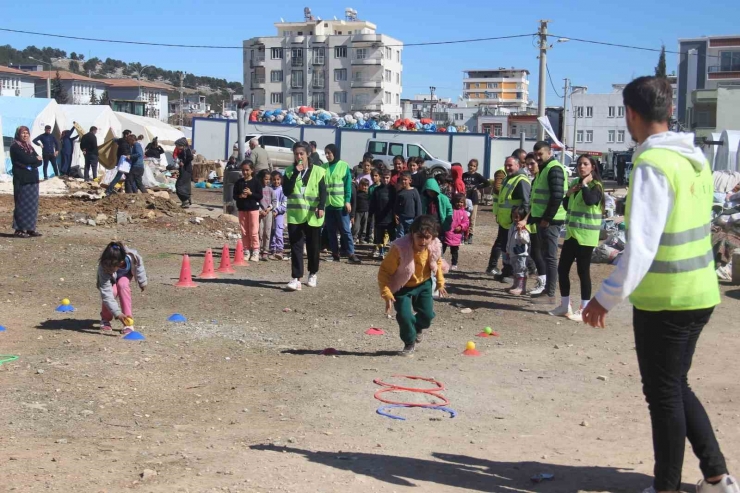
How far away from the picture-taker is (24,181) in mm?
15477

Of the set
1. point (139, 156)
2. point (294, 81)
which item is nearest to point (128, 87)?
point (294, 81)

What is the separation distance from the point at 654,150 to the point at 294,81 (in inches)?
4958

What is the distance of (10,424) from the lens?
596 cm

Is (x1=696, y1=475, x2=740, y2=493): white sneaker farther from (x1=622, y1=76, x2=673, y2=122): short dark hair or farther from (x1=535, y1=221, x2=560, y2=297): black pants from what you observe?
(x1=535, y1=221, x2=560, y2=297): black pants

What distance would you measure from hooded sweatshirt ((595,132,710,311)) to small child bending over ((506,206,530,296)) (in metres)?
7.92

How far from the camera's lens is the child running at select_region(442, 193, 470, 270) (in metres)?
13.9

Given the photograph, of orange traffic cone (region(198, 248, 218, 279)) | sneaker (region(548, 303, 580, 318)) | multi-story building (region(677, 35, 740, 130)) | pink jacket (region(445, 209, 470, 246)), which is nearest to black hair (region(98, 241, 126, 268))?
orange traffic cone (region(198, 248, 218, 279))

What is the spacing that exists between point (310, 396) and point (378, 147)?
30068 millimetres

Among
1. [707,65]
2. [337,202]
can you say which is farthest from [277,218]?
[707,65]

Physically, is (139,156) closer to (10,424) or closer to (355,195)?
(355,195)

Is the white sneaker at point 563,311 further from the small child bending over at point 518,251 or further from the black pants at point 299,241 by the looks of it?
the black pants at point 299,241

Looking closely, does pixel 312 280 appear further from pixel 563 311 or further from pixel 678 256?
pixel 678 256

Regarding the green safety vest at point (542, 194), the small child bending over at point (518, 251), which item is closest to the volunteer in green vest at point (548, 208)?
the green safety vest at point (542, 194)

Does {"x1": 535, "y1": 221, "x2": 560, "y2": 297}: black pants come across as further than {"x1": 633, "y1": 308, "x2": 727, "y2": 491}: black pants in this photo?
Yes
